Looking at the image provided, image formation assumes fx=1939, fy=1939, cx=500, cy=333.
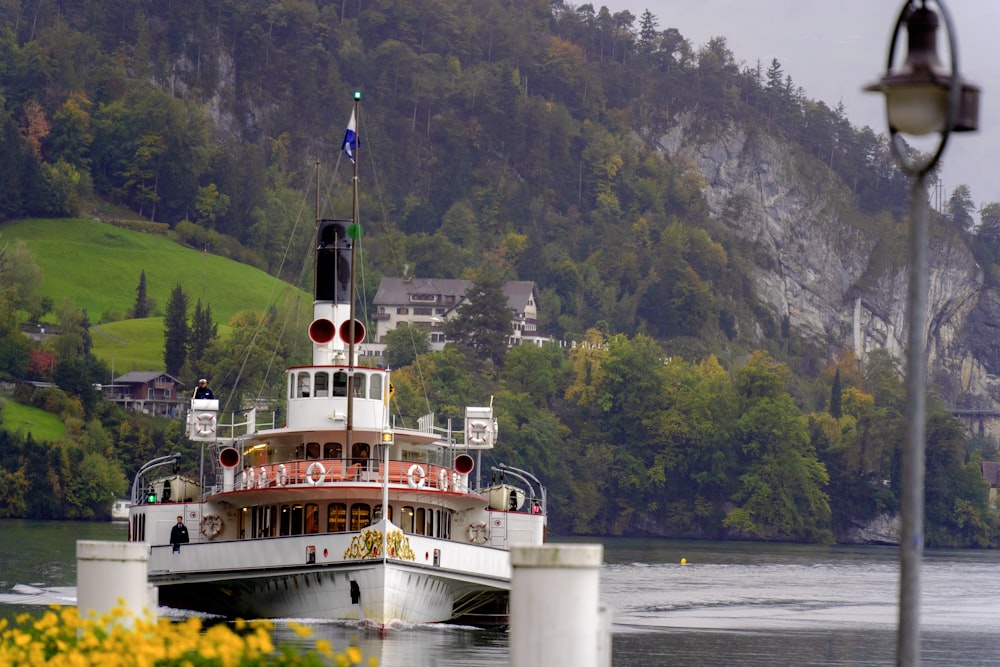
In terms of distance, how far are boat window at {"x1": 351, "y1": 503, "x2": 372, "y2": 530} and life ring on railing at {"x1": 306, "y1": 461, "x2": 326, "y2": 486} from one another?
5.84ft

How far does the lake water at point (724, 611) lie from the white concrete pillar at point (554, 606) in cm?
2522

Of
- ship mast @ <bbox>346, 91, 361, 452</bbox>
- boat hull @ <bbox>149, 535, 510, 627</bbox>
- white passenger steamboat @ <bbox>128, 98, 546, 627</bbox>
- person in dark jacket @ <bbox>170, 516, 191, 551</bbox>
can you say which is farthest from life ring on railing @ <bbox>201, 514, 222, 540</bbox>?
ship mast @ <bbox>346, 91, 361, 452</bbox>

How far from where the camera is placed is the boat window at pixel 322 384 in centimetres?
5834

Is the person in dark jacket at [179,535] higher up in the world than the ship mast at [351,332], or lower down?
lower down

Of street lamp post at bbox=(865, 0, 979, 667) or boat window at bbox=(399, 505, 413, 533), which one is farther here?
boat window at bbox=(399, 505, 413, 533)

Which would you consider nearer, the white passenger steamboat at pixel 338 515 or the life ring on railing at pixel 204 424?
the white passenger steamboat at pixel 338 515

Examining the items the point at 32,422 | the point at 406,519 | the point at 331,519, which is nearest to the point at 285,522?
the point at 331,519

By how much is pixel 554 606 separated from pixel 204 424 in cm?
4469

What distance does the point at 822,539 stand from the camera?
19488 cm

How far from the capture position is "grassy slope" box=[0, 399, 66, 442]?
568 ft

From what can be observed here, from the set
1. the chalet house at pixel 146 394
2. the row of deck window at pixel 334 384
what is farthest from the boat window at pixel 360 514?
the chalet house at pixel 146 394

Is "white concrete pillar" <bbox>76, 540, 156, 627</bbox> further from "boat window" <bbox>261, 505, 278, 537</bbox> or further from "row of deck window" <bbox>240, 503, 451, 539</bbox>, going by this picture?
"boat window" <bbox>261, 505, 278, 537</bbox>

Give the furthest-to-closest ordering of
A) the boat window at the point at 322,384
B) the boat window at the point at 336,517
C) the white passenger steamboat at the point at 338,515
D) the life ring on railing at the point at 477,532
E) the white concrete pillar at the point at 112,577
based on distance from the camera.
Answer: the life ring on railing at the point at 477,532
the boat window at the point at 322,384
the boat window at the point at 336,517
the white passenger steamboat at the point at 338,515
the white concrete pillar at the point at 112,577

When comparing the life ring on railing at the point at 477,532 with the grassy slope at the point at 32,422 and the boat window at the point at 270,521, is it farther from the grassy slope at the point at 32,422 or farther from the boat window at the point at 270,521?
the grassy slope at the point at 32,422
